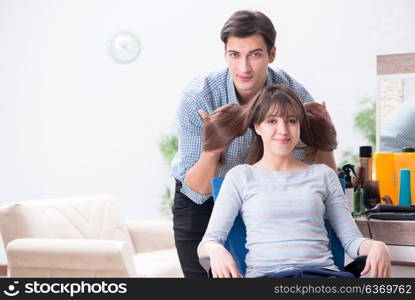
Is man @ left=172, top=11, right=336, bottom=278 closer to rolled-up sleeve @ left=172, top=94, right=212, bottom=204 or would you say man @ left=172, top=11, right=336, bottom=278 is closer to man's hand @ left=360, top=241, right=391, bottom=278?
rolled-up sleeve @ left=172, top=94, right=212, bottom=204

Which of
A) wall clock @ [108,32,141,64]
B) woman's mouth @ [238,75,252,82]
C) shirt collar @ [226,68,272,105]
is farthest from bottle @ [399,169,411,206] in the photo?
wall clock @ [108,32,141,64]

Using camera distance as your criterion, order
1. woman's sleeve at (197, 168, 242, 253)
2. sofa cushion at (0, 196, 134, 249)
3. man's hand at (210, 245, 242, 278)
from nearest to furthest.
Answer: man's hand at (210, 245, 242, 278)
woman's sleeve at (197, 168, 242, 253)
sofa cushion at (0, 196, 134, 249)

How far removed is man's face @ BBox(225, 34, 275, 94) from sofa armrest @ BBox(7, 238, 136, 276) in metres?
1.34

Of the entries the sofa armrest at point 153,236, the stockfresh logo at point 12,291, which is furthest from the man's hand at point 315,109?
the sofa armrest at point 153,236

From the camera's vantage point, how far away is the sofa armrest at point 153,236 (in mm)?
3738

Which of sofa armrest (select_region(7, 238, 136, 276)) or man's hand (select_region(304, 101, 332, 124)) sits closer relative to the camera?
man's hand (select_region(304, 101, 332, 124))

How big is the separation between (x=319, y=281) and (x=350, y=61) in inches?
128

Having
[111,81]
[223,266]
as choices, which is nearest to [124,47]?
[111,81]

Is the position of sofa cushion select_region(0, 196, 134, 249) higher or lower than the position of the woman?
lower

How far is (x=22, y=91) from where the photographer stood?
17.2ft

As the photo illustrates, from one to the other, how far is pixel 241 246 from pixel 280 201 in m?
0.18

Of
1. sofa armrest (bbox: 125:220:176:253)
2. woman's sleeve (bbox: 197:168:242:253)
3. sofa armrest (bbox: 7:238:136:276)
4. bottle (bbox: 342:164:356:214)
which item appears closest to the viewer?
woman's sleeve (bbox: 197:168:242:253)

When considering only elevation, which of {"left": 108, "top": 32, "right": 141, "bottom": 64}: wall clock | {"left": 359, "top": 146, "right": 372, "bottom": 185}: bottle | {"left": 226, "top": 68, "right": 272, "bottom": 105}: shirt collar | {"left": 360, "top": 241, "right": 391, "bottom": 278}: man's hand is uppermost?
{"left": 108, "top": 32, "right": 141, "bottom": 64}: wall clock

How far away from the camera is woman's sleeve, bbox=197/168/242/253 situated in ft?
5.36
